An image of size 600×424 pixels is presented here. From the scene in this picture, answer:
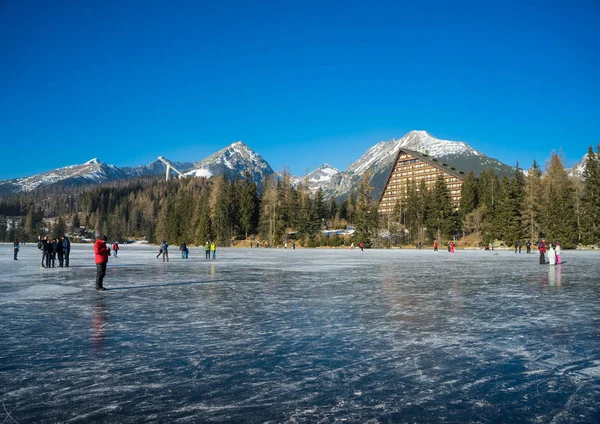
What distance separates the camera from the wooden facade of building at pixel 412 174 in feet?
372

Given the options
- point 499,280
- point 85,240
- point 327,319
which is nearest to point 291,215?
point 499,280

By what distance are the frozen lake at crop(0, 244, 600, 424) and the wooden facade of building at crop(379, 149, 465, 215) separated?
105729 millimetres

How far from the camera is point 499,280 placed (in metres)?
17.2

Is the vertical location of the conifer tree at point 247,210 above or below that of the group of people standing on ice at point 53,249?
above

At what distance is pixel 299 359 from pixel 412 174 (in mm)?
121794

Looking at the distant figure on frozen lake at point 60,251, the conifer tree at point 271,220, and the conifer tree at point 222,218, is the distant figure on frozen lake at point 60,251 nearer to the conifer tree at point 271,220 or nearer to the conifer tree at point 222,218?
the conifer tree at point 271,220

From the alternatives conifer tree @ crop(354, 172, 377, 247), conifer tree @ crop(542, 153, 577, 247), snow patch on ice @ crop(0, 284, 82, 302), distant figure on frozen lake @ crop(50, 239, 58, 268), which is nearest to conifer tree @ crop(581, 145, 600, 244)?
conifer tree @ crop(542, 153, 577, 247)

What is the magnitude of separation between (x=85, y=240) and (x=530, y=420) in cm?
19179

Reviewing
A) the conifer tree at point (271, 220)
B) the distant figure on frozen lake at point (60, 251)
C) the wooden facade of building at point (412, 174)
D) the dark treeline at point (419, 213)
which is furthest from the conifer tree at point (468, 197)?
the distant figure on frozen lake at point (60, 251)

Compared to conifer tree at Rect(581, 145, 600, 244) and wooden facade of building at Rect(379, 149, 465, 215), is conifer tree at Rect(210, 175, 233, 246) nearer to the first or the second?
wooden facade of building at Rect(379, 149, 465, 215)

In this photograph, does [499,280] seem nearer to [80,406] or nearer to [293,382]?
[293,382]

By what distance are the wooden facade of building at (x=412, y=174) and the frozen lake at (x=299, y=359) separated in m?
106

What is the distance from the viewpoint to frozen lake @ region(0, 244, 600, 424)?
4.14 m

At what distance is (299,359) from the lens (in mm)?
5906
